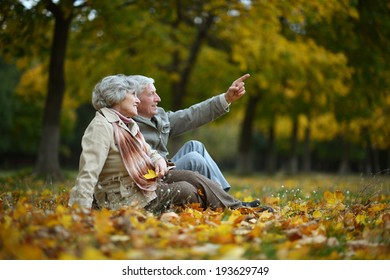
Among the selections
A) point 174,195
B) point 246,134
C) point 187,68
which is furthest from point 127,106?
point 246,134

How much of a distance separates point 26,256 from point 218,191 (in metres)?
2.56

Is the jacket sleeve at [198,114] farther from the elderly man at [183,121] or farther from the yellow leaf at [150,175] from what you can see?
the yellow leaf at [150,175]

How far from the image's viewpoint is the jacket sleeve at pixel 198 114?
5.67 meters

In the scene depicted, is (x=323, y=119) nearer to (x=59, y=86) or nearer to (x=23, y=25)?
(x=59, y=86)

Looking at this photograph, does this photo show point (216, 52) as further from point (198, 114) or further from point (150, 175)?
point (150, 175)

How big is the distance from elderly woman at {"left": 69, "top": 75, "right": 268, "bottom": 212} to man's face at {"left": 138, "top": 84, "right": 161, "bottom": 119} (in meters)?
0.30

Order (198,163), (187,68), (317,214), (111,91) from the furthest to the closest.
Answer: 1. (187,68)
2. (198,163)
3. (317,214)
4. (111,91)

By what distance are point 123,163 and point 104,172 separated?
0.21 metres

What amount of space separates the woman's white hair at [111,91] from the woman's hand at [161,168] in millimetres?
678

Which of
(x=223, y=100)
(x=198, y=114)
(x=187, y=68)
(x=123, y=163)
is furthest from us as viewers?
(x=187, y=68)

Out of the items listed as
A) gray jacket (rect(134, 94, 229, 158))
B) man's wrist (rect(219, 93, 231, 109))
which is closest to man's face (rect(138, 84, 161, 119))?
gray jacket (rect(134, 94, 229, 158))

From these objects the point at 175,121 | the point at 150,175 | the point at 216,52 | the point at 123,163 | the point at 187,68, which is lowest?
the point at 150,175

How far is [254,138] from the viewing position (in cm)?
4809

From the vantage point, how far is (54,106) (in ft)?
35.9
